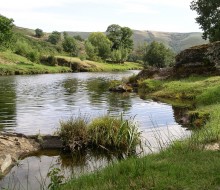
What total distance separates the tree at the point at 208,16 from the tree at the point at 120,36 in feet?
375

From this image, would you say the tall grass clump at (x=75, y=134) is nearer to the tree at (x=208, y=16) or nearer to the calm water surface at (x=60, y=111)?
the calm water surface at (x=60, y=111)

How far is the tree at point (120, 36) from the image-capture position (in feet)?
578

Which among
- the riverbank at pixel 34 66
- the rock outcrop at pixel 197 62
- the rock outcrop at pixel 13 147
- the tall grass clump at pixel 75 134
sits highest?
the rock outcrop at pixel 197 62

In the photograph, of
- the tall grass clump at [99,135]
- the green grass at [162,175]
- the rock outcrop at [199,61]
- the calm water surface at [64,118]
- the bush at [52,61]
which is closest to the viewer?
the green grass at [162,175]

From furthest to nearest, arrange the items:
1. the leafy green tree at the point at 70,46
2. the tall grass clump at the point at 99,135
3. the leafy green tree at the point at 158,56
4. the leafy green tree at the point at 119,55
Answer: the leafy green tree at the point at 119,55
the leafy green tree at the point at 70,46
the leafy green tree at the point at 158,56
the tall grass clump at the point at 99,135

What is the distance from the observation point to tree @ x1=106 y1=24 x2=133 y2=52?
176m

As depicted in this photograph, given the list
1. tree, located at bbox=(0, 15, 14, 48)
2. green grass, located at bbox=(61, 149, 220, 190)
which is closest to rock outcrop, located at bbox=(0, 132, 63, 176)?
green grass, located at bbox=(61, 149, 220, 190)

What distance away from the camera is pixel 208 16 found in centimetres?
5894

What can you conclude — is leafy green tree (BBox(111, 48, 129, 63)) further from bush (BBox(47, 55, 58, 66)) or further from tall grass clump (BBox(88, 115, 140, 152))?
tall grass clump (BBox(88, 115, 140, 152))

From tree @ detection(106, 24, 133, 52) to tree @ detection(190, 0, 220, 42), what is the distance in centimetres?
11438

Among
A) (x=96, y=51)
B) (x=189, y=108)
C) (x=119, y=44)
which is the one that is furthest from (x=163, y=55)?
(x=189, y=108)

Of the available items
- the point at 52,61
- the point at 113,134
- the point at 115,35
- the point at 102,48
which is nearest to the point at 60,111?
the point at 113,134

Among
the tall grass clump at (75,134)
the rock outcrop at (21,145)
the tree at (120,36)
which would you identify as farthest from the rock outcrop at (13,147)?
the tree at (120,36)

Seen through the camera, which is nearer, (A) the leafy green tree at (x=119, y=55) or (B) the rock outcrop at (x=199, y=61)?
(B) the rock outcrop at (x=199, y=61)
